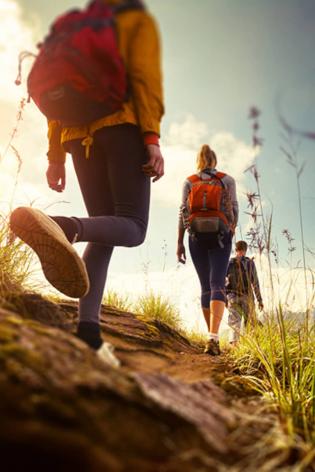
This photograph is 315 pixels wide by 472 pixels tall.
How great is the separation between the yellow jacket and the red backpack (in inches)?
2.3

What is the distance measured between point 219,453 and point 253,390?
1.05m

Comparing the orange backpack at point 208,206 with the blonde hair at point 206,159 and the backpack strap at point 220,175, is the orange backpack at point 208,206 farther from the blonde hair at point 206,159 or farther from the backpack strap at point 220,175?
the blonde hair at point 206,159

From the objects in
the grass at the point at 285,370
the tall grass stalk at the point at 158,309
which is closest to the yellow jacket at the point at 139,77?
the grass at the point at 285,370

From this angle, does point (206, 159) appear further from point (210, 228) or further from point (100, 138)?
point (100, 138)

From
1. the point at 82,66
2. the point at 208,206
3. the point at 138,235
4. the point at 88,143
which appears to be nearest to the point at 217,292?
the point at 208,206

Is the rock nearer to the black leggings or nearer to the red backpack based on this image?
the red backpack

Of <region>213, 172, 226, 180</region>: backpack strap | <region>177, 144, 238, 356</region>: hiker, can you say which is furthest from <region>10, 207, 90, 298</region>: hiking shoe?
<region>213, 172, 226, 180</region>: backpack strap

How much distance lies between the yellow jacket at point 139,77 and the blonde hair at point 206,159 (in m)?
2.23

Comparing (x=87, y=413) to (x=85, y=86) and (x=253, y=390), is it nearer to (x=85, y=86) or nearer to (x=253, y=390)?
(x=85, y=86)

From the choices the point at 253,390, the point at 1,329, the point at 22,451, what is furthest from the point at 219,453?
the point at 253,390

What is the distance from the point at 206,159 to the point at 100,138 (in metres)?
2.32

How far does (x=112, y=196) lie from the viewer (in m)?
1.79

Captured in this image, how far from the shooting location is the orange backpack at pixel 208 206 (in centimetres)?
341

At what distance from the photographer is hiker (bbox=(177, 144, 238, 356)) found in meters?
3.27
